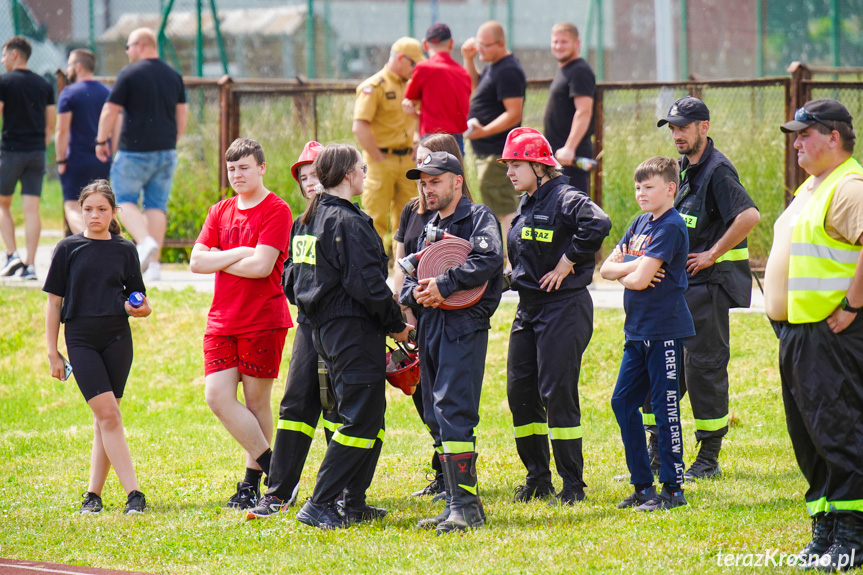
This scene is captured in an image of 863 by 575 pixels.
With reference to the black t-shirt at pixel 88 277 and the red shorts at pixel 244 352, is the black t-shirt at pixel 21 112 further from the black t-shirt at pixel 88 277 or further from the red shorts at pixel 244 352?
the red shorts at pixel 244 352

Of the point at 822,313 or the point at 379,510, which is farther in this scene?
the point at 379,510

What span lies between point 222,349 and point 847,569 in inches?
142

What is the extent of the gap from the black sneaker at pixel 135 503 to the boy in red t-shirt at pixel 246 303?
20.9 inches

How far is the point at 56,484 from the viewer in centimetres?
671

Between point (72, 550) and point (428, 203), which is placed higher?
point (428, 203)

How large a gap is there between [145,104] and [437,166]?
6.18 m

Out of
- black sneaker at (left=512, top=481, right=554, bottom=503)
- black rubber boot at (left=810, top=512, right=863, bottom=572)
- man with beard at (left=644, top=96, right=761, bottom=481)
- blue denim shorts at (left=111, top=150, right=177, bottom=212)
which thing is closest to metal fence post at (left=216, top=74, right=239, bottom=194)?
blue denim shorts at (left=111, top=150, right=177, bottom=212)

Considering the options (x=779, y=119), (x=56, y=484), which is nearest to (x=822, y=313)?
(x=56, y=484)

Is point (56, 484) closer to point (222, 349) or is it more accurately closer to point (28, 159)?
point (222, 349)

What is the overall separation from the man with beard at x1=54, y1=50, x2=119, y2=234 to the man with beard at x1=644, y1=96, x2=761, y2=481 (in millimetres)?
7382

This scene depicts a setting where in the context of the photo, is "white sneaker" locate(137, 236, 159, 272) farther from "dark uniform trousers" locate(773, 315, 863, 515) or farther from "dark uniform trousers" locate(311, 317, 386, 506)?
"dark uniform trousers" locate(773, 315, 863, 515)

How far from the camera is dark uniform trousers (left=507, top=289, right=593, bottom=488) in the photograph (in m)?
5.70

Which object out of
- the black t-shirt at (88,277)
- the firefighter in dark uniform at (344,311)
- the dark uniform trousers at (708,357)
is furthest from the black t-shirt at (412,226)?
the dark uniform trousers at (708,357)

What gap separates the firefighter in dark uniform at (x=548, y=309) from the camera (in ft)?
18.7
